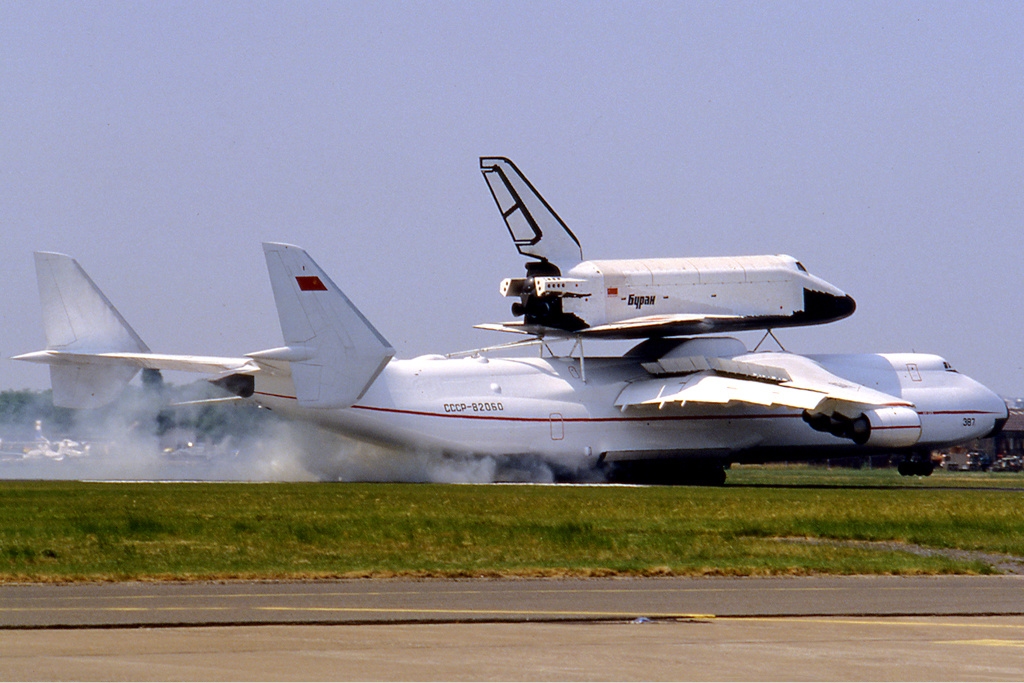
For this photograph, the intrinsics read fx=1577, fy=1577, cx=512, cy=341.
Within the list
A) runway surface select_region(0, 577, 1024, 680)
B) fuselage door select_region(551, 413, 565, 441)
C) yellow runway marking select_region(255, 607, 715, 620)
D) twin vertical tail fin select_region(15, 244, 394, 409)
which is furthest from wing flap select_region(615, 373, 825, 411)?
yellow runway marking select_region(255, 607, 715, 620)

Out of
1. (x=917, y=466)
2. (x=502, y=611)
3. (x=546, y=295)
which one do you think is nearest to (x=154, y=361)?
(x=546, y=295)

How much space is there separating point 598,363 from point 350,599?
124 feet

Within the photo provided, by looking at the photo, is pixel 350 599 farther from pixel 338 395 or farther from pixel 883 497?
pixel 338 395

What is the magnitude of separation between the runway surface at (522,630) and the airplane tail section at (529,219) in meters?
34.3

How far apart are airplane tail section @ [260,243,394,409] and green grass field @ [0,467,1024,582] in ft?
19.0

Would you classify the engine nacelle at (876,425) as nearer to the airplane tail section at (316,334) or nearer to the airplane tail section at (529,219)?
the airplane tail section at (529,219)

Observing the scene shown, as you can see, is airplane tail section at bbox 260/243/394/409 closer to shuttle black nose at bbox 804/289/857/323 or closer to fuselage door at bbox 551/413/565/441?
fuselage door at bbox 551/413/565/441

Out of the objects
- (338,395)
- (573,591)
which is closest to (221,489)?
(338,395)

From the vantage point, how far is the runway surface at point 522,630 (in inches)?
481

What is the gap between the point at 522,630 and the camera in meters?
15.0

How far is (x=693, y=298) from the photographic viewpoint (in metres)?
54.1

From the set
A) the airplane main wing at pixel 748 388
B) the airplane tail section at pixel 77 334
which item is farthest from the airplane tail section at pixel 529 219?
the airplane tail section at pixel 77 334

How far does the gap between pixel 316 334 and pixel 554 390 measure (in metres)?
8.92

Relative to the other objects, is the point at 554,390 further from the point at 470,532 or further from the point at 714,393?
the point at 470,532
